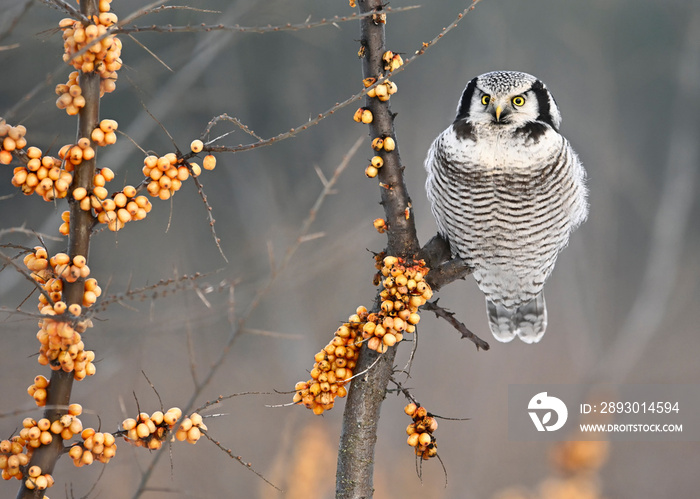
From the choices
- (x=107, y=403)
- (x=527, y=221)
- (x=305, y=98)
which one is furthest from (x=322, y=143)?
(x=527, y=221)

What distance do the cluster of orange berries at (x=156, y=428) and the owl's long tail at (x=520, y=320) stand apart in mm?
2231

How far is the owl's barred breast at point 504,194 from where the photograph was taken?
8.21ft

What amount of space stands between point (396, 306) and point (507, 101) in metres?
1.03

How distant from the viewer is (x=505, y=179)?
2.54 m

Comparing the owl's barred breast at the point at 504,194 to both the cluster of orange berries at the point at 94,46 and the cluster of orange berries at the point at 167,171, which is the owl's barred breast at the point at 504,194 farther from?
the cluster of orange berries at the point at 94,46

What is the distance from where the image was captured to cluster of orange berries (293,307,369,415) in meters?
1.77

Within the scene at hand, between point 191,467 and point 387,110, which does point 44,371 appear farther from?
point 387,110

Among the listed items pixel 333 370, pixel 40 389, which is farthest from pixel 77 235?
pixel 333 370

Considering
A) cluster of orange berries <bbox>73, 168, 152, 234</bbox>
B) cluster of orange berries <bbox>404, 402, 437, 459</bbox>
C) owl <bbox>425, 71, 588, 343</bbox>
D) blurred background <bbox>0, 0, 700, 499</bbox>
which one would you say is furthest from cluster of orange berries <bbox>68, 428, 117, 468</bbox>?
blurred background <bbox>0, 0, 700, 499</bbox>

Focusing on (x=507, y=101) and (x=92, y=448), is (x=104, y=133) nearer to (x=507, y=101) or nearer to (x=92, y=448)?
(x=92, y=448)

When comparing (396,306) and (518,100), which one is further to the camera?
(518,100)

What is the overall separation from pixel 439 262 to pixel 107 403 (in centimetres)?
441

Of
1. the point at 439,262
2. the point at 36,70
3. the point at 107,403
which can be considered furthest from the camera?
the point at 107,403

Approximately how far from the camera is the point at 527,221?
266cm
